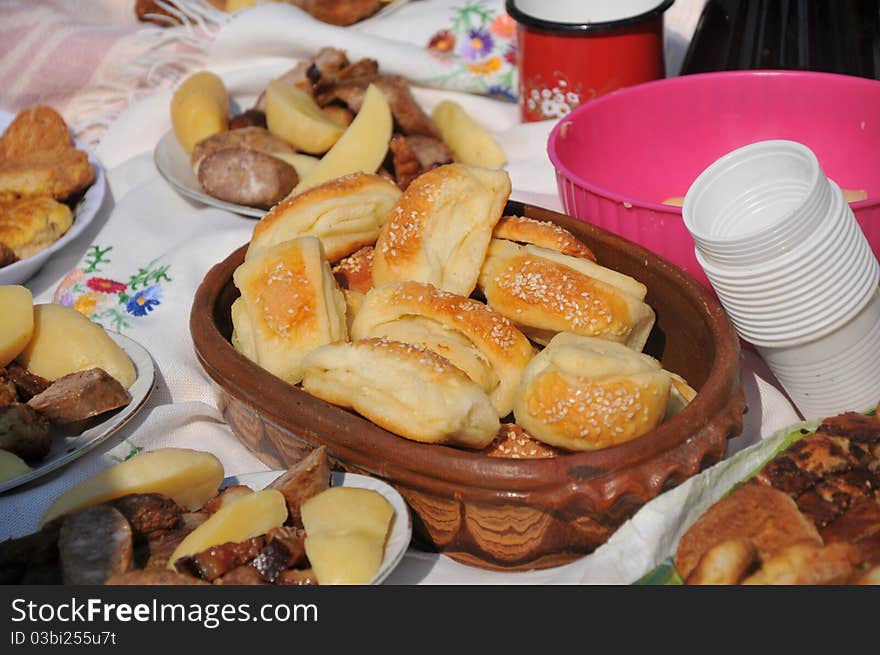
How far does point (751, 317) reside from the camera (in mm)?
1200

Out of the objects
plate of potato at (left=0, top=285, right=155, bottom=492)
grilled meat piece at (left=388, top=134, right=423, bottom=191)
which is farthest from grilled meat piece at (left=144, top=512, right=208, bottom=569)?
grilled meat piece at (left=388, top=134, right=423, bottom=191)

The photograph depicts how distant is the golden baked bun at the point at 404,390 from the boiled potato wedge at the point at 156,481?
0.15 m

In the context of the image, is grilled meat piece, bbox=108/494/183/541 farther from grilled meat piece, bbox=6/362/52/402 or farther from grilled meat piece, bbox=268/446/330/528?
grilled meat piece, bbox=6/362/52/402

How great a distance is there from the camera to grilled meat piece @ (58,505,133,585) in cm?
94

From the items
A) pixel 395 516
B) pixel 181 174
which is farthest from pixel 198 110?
pixel 395 516

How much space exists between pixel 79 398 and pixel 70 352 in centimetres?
13

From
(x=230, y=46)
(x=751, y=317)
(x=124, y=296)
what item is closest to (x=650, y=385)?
(x=751, y=317)

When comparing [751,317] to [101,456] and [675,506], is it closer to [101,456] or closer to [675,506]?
[675,506]

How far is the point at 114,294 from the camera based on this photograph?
160 centimetres

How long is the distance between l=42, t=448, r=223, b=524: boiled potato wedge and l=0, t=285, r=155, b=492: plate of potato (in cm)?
13

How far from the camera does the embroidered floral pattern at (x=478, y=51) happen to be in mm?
2164

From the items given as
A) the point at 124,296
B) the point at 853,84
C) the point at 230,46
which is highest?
the point at 853,84

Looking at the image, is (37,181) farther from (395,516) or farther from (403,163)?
(395,516)
